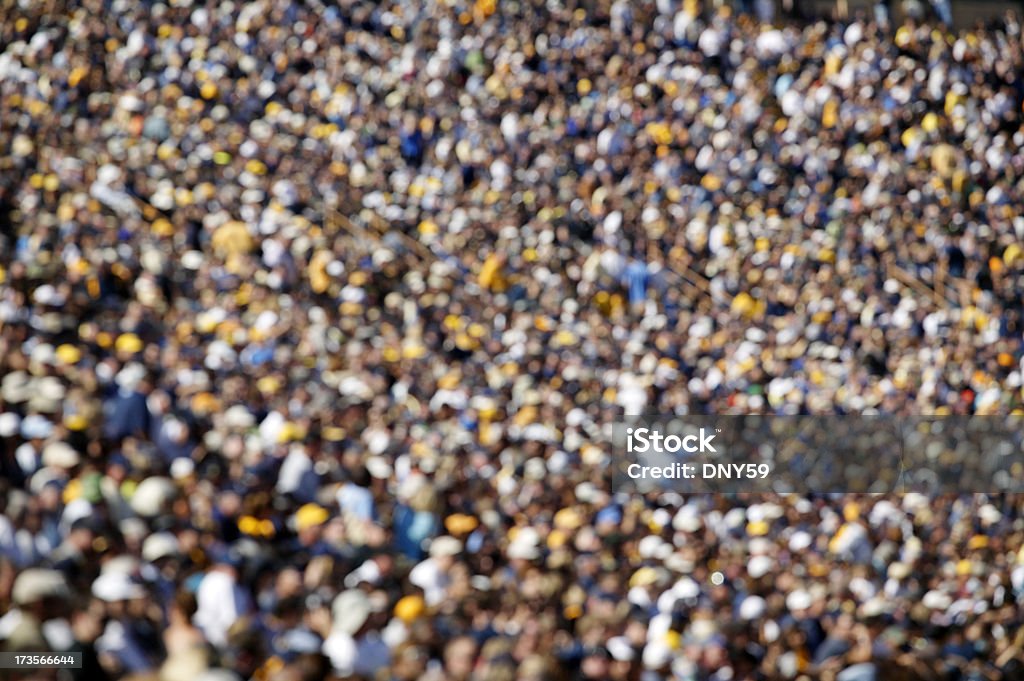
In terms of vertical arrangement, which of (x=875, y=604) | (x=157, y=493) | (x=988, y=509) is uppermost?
(x=157, y=493)

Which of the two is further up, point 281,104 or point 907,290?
point 281,104

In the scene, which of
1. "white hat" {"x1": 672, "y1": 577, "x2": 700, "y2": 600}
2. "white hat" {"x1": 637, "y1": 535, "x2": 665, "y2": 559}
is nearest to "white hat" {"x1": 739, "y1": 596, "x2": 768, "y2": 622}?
"white hat" {"x1": 672, "y1": 577, "x2": 700, "y2": 600}

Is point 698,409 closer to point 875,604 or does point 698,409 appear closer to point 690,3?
point 875,604

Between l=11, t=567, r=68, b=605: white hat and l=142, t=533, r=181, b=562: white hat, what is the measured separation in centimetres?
101

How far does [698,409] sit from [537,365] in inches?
85.8

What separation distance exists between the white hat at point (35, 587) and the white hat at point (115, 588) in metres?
0.21

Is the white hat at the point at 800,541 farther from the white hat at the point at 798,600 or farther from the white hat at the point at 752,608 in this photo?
the white hat at the point at 752,608

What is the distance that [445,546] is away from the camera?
424 inches

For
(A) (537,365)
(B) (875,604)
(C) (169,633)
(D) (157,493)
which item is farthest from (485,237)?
(C) (169,633)

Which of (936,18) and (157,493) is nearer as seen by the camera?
(157,493)

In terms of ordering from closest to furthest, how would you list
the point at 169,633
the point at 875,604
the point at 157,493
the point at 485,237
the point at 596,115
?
the point at 169,633, the point at 157,493, the point at 875,604, the point at 485,237, the point at 596,115

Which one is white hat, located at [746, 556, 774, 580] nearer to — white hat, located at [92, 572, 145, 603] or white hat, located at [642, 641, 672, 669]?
white hat, located at [642, 641, 672, 669]

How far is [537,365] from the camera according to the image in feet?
54.7

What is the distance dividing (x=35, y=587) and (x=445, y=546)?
4363mm
